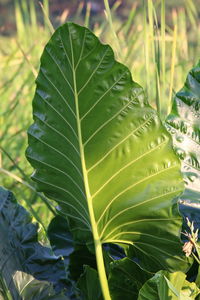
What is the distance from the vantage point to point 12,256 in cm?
52

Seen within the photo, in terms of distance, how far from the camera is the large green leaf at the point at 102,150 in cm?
44

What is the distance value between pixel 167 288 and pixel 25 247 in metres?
0.17

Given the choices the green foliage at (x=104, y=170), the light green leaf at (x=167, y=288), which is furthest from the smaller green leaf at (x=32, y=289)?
the light green leaf at (x=167, y=288)

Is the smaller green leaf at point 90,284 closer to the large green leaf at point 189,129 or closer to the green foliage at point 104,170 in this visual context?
the green foliage at point 104,170

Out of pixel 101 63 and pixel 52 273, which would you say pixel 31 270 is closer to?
pixel 52 273

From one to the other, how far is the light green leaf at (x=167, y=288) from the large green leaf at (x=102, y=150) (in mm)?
30

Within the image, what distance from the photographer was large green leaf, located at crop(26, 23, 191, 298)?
442mm

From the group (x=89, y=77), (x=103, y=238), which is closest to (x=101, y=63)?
(x=89, y=77)

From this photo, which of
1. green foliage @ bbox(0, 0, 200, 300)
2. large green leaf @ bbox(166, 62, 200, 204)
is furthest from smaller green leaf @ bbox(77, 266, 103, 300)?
large green leaf @ bbox(166, 62, 200, 204)

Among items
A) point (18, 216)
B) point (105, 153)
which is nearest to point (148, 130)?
point (105, 153)

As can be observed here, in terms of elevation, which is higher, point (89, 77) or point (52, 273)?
point (89, 77)

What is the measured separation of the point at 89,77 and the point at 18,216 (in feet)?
0.55

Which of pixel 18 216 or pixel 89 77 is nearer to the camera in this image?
pixel 89 77

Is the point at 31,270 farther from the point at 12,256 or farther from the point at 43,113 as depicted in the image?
the point at 43,113
